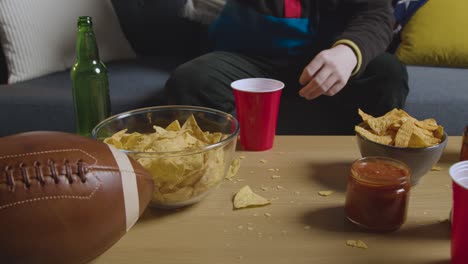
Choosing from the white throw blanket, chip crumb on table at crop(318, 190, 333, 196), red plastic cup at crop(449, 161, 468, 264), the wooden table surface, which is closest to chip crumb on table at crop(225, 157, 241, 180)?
the wooden table surface

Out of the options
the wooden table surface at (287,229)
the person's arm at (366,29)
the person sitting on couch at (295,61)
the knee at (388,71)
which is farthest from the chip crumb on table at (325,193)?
→ the knee at (388,71)

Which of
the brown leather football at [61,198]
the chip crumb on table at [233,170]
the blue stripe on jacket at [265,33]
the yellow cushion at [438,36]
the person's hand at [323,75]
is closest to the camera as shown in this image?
the brown leather football at [61,198]

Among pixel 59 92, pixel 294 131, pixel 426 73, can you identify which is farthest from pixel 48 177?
pixel 426 73

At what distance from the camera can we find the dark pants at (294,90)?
1416 millimetres

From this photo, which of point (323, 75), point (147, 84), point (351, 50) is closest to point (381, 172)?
point (323, 75)

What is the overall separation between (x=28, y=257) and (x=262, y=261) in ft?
0.95

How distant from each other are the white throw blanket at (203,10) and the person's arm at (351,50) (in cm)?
55

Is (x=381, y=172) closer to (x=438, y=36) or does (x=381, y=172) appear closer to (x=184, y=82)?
(x=184, y=82)

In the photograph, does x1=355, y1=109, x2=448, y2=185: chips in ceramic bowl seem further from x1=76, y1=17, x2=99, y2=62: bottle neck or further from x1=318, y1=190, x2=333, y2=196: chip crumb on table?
x1=76, y1=17, x2=99, y2=62: bottle neck

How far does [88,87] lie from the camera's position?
1.24 m

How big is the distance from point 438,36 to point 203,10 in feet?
3.02

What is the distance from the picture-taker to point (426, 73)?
1.75 meters

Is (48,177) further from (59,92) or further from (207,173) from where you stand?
(59,92)

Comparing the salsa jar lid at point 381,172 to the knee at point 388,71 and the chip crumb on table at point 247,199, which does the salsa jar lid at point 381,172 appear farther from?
the knee at point 388,71
